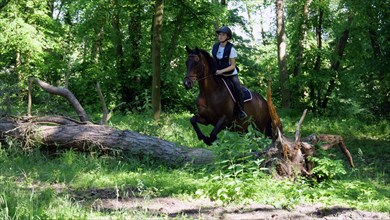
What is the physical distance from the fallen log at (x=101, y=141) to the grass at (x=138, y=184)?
7.2 inches

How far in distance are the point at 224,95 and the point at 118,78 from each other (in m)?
13.4

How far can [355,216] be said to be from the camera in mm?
5324

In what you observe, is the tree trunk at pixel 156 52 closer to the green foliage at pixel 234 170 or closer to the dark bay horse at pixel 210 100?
the dark bay horse at pixel 210 100

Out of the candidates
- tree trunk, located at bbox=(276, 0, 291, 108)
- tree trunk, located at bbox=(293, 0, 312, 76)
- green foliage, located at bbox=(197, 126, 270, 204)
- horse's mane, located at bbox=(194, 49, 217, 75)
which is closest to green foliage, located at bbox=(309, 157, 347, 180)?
green foliage, located at bbox=(197, 126, 270, 204)

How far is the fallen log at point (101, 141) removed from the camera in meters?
8.32

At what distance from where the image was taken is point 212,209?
17.9ft

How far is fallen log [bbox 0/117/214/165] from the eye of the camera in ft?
27.3

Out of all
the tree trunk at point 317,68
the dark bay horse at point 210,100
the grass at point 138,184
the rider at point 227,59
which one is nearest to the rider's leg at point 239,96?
the rider at point 227,59

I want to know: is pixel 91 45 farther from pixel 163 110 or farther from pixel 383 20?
pixel 383 20

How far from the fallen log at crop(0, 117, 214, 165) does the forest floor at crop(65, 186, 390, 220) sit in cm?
239

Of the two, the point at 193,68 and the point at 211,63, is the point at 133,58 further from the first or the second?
the point at 193,68

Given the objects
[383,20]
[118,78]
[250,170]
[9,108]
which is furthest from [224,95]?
[118,78]

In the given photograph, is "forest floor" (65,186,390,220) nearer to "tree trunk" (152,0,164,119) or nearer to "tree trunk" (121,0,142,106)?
"tree trunk" (152,0,164,119)

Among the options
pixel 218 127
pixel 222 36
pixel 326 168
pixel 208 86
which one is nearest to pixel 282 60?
pixel 222 36
